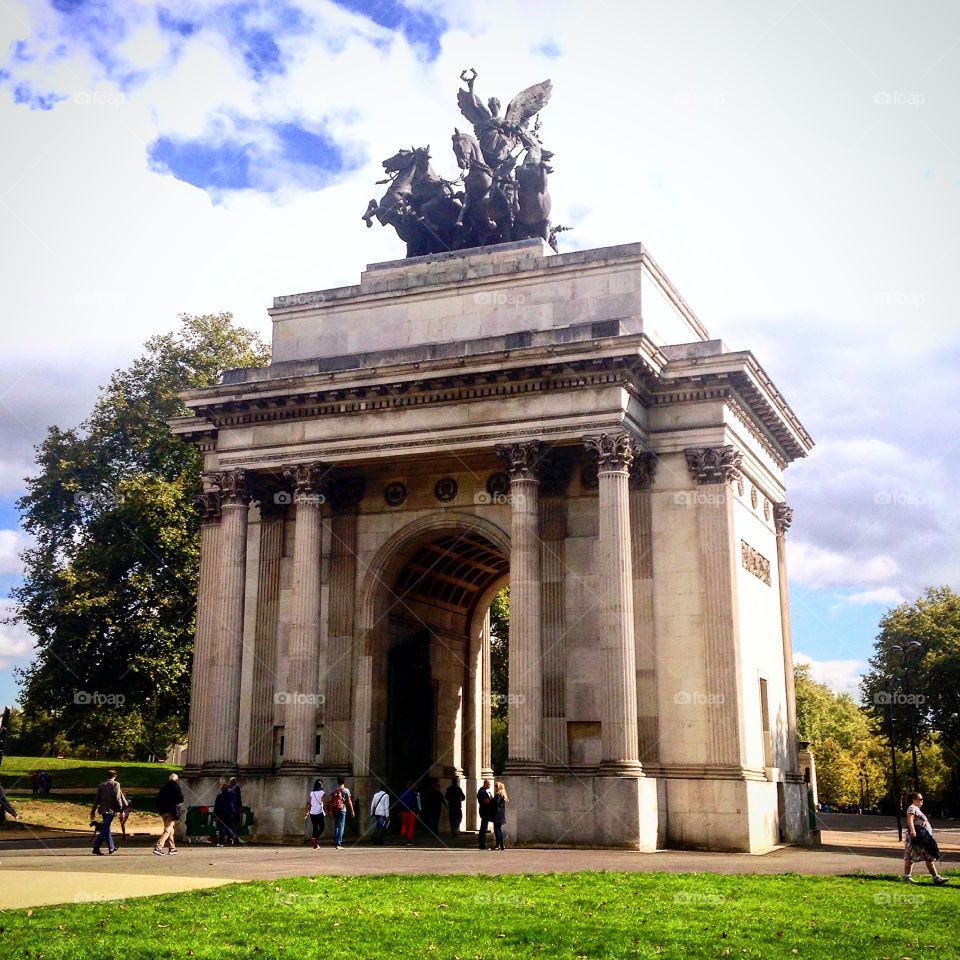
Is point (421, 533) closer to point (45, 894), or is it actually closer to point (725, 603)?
point (725, 603)

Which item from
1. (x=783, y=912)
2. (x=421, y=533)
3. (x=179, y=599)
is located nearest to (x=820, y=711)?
(x=179, y=599)

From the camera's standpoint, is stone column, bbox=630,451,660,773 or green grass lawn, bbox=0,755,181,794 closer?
stone column, bbox=630,451,660,773

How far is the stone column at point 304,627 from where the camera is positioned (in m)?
33.1

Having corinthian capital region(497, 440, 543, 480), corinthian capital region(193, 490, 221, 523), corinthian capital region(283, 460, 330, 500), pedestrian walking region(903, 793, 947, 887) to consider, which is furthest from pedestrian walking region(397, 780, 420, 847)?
pedestrian walking region(903, 793, 947, 887)

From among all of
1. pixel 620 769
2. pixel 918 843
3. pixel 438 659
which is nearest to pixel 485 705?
pixel 438 659

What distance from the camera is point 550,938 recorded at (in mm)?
14016

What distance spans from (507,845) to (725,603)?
8.51m

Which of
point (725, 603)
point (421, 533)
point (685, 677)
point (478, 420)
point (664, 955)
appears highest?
point (478, 420)

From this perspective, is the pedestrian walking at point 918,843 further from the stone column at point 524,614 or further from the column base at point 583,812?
the stone column at point 524,614

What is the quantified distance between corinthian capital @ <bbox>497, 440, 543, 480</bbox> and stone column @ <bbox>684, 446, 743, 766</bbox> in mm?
4408

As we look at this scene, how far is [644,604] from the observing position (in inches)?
1281

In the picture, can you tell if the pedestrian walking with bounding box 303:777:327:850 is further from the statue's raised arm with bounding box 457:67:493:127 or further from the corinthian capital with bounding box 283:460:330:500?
the statue's raised arm with bounding box 457:67:493:127

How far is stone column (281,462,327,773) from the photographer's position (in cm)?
3312

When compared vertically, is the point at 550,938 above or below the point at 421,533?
below
